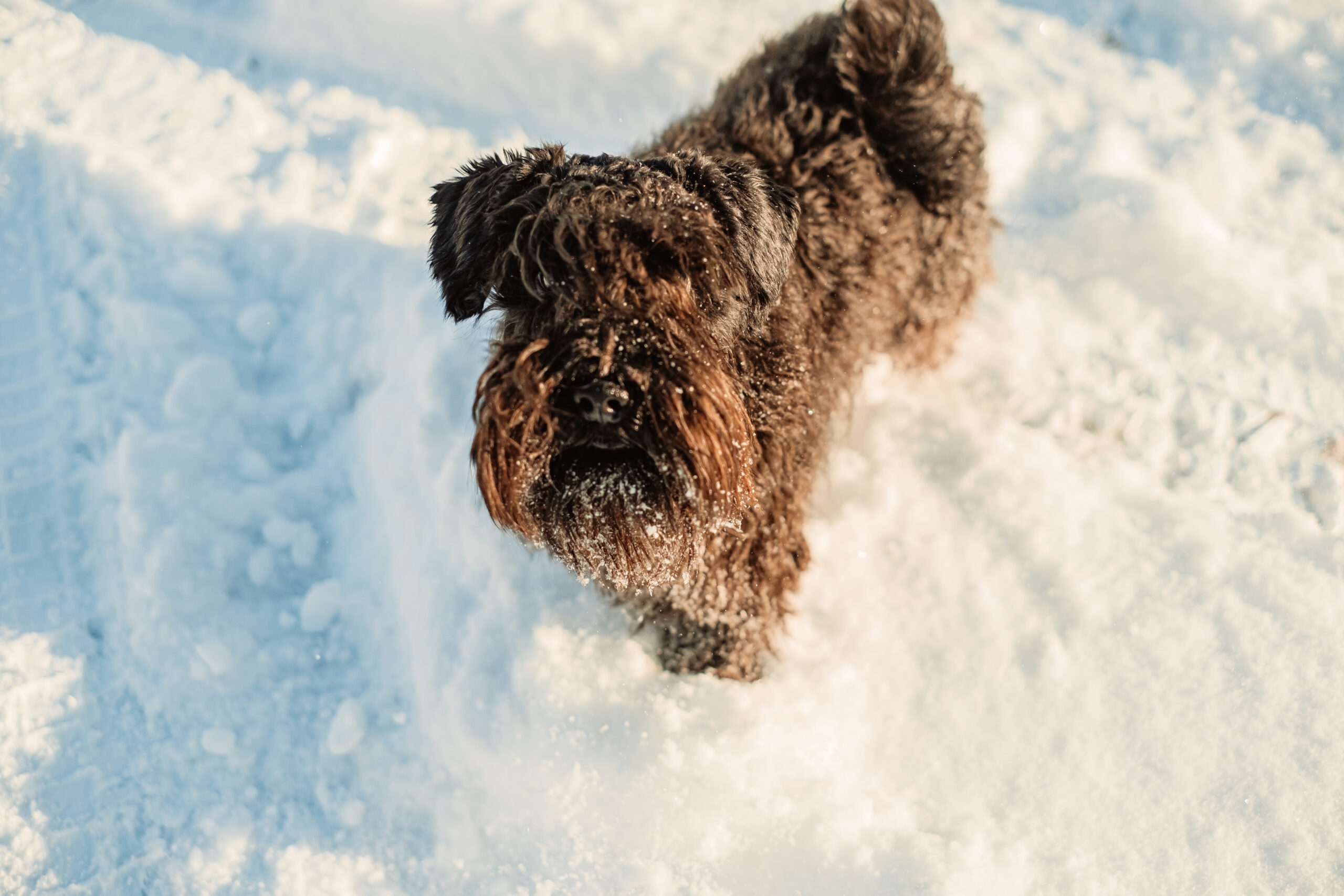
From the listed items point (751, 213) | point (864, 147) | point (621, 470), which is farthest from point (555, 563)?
point (864, 147)

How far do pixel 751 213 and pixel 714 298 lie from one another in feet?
1.06

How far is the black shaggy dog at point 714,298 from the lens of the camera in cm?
215

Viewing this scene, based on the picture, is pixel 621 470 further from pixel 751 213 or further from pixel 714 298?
pixel 751 213

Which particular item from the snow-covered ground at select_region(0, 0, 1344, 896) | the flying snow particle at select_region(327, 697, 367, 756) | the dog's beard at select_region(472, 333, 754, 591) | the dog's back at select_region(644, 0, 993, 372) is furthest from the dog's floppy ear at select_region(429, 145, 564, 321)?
the flying snow particle at select_region(327, 697, 367, 756)

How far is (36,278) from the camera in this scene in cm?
388

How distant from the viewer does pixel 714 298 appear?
7.78 feet

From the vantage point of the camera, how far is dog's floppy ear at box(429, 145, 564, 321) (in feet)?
7.83

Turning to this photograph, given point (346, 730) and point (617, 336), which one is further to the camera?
point (346, 730)

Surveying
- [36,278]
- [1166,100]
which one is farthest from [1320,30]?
[36,278]

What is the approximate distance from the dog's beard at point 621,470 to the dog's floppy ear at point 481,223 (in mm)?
394

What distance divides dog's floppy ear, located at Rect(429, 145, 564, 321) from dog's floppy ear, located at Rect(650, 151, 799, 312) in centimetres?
Answer: 45

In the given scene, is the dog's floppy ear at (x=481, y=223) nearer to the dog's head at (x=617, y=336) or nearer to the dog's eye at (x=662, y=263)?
the dog's head at (x=617, y=336)

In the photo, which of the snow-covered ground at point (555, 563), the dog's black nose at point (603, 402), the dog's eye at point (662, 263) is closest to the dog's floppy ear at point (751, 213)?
the dog's eye at point (662, 263)

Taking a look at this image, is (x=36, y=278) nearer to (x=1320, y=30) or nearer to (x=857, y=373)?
(x=857, y=373)
